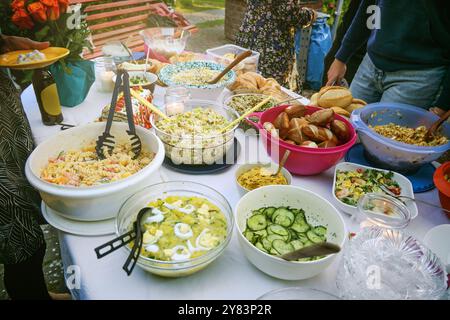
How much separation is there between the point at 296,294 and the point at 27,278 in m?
1.45

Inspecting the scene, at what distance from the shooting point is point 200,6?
11.1 m

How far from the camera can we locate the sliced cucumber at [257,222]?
106 cm

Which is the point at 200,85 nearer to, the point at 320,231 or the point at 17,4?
the point at 17,4

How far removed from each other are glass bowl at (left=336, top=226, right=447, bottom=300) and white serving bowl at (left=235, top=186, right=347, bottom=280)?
62 mm

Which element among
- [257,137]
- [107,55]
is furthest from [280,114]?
[107,55]

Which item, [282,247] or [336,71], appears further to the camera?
[336,71]

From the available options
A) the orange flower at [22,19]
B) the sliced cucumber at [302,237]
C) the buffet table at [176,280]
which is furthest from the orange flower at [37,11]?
the sliced cucumber at [302,237]

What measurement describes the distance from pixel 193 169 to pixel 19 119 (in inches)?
33.3

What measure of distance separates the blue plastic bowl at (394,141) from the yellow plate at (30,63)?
4.85ft

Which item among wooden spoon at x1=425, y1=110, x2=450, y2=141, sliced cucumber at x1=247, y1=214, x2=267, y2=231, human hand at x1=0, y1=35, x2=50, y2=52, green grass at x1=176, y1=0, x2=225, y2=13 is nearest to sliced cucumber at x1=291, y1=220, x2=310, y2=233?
sliced cucumber at x1=247, y1=214, x2=267, y2=231

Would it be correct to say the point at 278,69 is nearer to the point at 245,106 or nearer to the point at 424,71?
the point at 424,71

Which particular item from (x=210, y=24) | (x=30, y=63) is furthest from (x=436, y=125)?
(x=210, y=24)

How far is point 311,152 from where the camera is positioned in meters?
1.34
